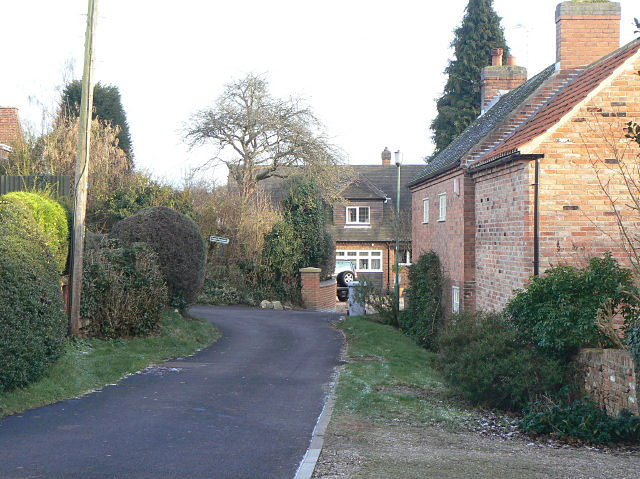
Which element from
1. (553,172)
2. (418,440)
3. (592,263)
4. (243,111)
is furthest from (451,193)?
(243,111)

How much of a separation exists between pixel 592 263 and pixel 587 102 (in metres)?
4.40

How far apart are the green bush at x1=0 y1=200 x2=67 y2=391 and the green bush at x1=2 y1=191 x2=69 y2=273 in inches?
21.3

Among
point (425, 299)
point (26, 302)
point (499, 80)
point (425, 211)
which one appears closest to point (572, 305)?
point (26, 302)

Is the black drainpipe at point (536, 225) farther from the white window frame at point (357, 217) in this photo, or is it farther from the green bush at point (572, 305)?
the white window frame at point (357, 217)

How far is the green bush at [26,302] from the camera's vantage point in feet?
32.8

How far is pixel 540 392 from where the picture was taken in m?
10.8

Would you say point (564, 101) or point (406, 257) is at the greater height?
point (564, 101)

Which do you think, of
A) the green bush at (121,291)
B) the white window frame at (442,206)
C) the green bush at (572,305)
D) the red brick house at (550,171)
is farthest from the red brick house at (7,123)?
the green bush at (572,305)

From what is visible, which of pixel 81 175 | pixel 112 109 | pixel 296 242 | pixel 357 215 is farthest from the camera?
pixel 357 215

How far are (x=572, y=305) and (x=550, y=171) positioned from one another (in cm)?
402

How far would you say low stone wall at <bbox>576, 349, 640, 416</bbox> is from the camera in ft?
30.9

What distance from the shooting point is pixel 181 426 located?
29.0ft

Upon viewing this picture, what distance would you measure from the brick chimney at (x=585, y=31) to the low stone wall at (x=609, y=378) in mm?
10134

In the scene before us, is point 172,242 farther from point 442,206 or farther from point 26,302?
point 26,302
